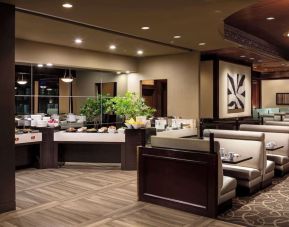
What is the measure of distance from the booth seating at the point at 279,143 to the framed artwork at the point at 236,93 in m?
4.69

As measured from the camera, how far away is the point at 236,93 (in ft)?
39.8

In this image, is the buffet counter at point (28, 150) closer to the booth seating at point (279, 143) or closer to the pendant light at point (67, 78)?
the pendant light at point (67, 78)

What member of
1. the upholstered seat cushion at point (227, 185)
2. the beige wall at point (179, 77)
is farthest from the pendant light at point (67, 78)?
the upholstered seat cushion at point (227, 185)

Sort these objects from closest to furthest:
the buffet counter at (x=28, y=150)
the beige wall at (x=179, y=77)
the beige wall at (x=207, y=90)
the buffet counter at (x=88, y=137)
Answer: the buffet counter at (x=28, y=150)
the buffet counter at (x=88, y=137)
the beige wall at (x=179, y=77)
the beige wall at (x=207, y=90)

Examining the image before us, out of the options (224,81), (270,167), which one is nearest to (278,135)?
(270,167)

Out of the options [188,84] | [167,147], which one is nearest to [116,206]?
[167,147]

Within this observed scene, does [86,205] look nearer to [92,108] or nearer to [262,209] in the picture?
[262,209]

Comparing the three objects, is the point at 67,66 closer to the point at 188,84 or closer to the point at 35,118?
the point at 35,118

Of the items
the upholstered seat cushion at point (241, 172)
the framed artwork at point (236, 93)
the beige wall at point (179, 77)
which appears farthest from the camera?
the framed artwork at point (236, 93)

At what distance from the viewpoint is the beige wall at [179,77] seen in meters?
9.59

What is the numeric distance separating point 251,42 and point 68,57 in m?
4.86

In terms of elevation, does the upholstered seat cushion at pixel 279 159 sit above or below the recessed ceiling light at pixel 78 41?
below

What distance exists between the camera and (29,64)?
8.05m

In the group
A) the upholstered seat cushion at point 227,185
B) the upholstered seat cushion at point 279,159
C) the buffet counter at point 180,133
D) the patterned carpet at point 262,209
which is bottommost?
the patterned carpet at point 262,209
